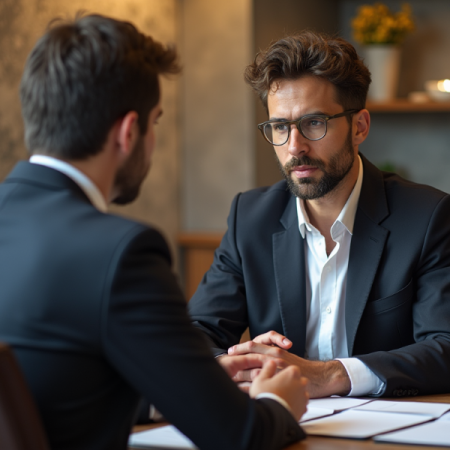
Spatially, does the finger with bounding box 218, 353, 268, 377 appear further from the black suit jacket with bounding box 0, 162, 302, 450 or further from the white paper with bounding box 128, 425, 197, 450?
the black suit jacket with bounding box 0, 162, 302, 450

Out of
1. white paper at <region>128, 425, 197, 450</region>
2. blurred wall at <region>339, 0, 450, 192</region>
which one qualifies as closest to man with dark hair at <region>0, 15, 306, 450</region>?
white paper at <region>128, 425, 197, 450</region>

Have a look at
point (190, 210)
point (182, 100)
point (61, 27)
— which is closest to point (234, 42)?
point (182, 100)

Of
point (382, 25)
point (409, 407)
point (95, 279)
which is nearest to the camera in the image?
point (95, 279)

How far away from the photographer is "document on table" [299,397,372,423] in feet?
4.47

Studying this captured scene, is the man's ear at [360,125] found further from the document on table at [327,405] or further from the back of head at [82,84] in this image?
the back of head at [82,84]

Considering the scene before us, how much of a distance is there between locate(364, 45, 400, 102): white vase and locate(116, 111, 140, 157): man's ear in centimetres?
309

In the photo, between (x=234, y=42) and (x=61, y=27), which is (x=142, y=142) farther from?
(x=234, y=42)

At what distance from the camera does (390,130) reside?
4.29 meters

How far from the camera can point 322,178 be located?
6.50 ft

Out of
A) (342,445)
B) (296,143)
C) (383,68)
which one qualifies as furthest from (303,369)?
(383,68)

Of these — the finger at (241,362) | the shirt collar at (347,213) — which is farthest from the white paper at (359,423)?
the shirt collar at (347,213)

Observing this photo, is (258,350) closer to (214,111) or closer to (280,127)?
(280,127)

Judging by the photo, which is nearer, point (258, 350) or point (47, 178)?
point (47, 178)

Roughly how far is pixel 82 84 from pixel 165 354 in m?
0.43
